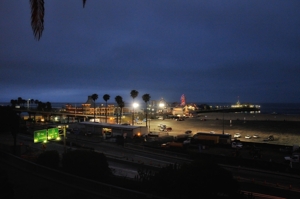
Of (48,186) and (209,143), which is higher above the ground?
(48,186)

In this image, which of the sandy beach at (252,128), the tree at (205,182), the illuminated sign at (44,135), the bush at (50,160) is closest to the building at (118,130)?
the sandy beach at (252,128)

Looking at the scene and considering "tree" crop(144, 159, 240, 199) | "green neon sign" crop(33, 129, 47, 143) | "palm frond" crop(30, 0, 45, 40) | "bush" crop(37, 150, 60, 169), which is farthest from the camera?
"green neon sign" crop(33, 129, 47, 143)

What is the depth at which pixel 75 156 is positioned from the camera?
12883 mm

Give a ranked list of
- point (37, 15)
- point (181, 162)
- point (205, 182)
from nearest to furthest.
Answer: point (37, 15) → point (205, 182) → point (181, 162)

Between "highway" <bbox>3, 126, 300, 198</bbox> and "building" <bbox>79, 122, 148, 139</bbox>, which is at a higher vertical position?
"building" <bbox>79, 122, 148, 139</bbox>

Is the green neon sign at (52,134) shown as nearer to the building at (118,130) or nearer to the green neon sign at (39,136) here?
the green neon sign at (39,136)

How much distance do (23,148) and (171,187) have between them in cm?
2257

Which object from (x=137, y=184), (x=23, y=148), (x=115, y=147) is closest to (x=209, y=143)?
(x=115, y=147)

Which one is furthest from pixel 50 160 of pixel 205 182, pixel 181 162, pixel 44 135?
pixel 181 162

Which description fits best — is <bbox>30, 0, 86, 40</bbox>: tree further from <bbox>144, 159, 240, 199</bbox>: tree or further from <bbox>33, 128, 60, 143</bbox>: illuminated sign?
<bbox>33, 128, 60, 143</bbox>: illuminated sign

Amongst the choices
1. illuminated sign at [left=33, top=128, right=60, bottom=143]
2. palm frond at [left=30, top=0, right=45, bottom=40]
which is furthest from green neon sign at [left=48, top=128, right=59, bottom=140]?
palm frond at [left=30, top=0, right=45, bottom=40]

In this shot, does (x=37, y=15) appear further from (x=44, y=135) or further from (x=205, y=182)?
(x=44, y=135)

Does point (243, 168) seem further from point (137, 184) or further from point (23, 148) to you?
point (23, 148)

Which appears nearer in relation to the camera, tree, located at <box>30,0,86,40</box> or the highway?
tree, located at <box>30,0,86,40</box>
